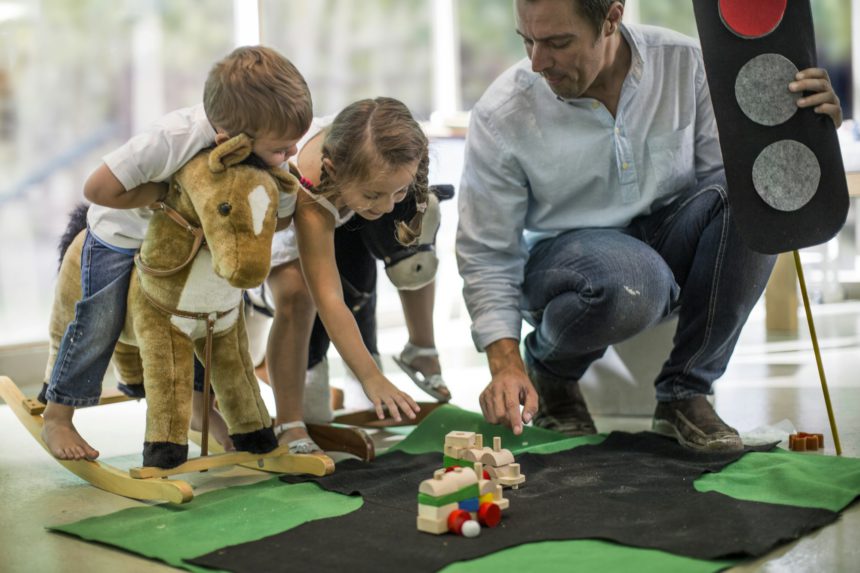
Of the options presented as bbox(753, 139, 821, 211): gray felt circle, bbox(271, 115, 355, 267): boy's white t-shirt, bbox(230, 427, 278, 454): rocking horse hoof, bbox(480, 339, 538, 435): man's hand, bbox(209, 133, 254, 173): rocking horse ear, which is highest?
bbox(209, 133, 254, 173): rocking horse ear

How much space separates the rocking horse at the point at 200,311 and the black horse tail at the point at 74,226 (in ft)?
0.29

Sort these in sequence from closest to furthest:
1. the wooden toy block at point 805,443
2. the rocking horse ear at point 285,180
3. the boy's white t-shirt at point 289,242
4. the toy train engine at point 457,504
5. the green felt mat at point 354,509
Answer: the green felt mat at point 354,509 < the toy train engine at point 457,504 < the rocking horse ear at point 285,180 < the wooden toy block at point 805,443 < the boy's white t-shirt at point 289,242

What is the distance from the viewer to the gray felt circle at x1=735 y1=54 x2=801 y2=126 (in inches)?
64.2

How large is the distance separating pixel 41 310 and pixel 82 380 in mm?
1580

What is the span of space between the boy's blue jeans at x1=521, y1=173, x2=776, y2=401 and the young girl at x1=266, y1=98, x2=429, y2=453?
29cm

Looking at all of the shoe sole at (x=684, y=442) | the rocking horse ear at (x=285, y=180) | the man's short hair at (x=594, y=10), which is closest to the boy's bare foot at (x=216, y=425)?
the rocking horse ear at (x=285, y=180)

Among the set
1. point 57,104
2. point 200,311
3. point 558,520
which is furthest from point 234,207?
point 57,104

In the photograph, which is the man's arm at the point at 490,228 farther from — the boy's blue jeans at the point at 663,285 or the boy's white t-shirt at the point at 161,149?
the boy's white t-shirt at the point at 161,149

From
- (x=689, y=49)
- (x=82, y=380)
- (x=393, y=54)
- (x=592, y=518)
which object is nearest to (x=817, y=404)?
(x=689, y=49)

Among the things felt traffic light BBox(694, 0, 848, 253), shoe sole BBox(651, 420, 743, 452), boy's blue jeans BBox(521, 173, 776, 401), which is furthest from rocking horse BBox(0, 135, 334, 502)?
felt traffic light BBox(694, 0, 848, 253)

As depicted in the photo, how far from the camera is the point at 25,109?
301 centimetres

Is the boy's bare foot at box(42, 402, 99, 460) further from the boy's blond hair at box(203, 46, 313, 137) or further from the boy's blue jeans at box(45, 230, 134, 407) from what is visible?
the boy's blond hair at box(203, 46, 313, 137)

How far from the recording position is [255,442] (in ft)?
5.53

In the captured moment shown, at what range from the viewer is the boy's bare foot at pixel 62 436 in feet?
5.44
